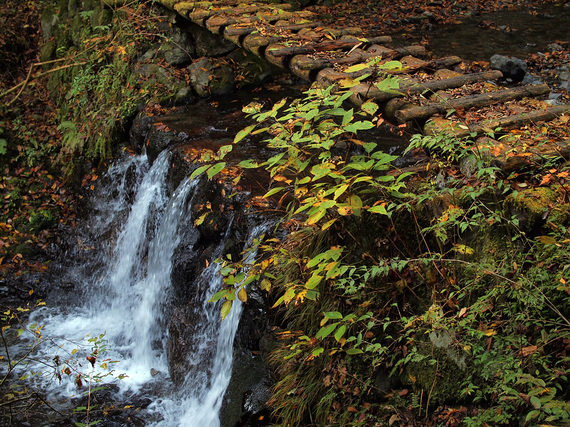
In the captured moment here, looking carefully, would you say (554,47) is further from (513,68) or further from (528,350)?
(528,350)

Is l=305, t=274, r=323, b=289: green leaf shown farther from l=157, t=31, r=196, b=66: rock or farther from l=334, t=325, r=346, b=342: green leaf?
l=157, t=31, r=196, b=66: rock

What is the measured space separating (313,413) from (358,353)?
2.12 ft

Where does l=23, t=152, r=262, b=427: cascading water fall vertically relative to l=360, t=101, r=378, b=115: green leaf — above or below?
below

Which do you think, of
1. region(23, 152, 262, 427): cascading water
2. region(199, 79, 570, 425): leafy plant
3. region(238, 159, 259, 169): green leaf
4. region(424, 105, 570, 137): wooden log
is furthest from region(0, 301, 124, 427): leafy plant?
region(424, 105, 570, 137): wooden log

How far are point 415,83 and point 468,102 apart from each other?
46 cm

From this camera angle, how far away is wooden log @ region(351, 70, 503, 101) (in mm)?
4148

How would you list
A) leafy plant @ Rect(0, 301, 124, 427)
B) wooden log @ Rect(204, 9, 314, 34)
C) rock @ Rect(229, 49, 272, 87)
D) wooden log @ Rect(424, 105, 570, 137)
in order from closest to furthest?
wooden log @ Rect(424, 105, 570, 137)
leafy plant @ Rect(0, 301, 124, 427)
wooden log @ Rect(204, 9, 314, 34)
rock @ Rect(229, 49, 272, 87)

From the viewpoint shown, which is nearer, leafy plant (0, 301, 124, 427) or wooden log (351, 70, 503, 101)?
wooden log (351, 70, 503, 101)

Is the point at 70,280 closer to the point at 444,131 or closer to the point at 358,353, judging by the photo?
the point at 358,353

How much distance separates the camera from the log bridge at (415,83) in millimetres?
3588

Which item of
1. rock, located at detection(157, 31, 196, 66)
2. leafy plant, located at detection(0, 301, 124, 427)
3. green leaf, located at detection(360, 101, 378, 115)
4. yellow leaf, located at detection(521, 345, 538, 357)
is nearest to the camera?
yellow leaf, located at detection(521, 345, 538, 357)

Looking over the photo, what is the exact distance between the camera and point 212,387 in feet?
16.4

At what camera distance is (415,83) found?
13.7 ft

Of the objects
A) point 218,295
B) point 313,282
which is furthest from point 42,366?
point 313,282
